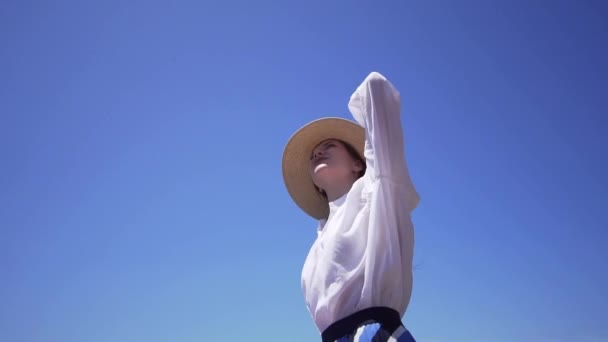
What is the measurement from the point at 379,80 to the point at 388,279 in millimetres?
1341

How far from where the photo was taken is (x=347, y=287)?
280 centimetres

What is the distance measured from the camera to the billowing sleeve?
294cm

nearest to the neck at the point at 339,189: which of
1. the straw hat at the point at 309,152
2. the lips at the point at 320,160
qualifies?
the lips at the point at 320,160

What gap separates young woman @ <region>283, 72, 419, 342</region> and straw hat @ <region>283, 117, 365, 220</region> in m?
0.87

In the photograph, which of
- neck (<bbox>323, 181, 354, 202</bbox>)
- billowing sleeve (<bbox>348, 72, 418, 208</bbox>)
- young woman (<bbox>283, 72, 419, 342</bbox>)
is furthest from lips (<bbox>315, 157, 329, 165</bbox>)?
billowing sleeve (<bbox>348, 72, 418, 208</bbox>)

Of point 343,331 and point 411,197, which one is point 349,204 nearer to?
point 411,197

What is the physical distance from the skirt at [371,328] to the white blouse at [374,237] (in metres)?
0.07

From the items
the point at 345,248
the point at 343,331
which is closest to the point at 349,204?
the point at 345,248

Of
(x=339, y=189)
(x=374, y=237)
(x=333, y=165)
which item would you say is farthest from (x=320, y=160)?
(x=374, y=237)

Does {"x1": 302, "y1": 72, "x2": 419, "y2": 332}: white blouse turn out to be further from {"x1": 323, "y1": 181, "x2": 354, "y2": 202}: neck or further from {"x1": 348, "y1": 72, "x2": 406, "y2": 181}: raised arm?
{"x1": 323, "y1": 181, "x2": 354, "y2": 202}: neck

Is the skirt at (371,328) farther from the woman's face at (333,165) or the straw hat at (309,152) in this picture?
the straw hat at (309,152)

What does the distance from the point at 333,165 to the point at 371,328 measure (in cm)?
161

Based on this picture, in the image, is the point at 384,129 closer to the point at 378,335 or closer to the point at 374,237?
the point at 374,237

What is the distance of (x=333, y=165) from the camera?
385 centimetres
